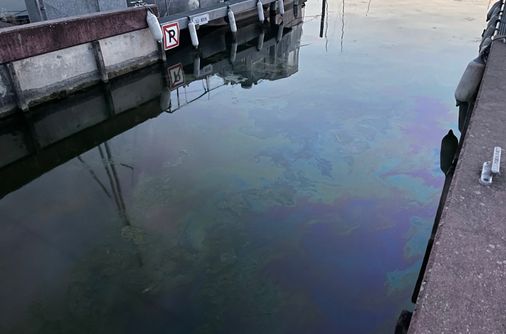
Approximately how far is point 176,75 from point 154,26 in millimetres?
1642

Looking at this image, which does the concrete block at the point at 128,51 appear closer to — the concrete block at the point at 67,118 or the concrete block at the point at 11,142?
the concrete block at the point at 67,118

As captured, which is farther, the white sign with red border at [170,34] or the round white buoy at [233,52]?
the round white buoy at [233,52]

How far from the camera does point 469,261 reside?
3297mm

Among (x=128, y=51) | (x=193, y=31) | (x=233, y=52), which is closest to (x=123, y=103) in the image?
(x=128, y=51)

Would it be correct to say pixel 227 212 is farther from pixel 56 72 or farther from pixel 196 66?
pixel 196 66

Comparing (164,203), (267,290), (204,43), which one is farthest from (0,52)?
(204,43)

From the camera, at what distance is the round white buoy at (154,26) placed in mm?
12117

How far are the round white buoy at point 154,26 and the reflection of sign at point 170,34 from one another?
19.1 inches

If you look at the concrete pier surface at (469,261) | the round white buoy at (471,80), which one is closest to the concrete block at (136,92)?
the round white buoy at (471,80)

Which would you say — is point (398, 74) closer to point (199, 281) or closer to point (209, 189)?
point (209, 189)

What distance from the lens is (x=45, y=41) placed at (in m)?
9.54

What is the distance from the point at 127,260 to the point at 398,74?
10399 mm

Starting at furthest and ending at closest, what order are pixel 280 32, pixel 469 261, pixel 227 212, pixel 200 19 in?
pixel 280 32 → pixel 200 19 → pixel 227 212 → pixel 469 261

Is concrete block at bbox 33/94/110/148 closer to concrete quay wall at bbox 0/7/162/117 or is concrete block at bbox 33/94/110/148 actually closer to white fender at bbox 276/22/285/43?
concrete quay wall at bbox 0/7/162/117
